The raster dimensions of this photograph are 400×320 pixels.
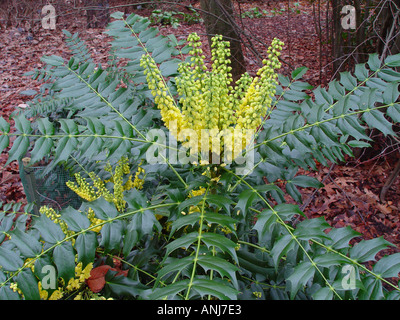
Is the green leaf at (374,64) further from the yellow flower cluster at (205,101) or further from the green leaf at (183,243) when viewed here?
the green leaf at (183,243)

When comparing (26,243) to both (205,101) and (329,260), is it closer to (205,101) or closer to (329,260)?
(205,101)

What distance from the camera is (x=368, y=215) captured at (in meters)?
3.45

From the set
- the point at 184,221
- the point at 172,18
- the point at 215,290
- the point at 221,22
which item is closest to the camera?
the point at 215,290

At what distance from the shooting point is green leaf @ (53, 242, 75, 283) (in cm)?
104

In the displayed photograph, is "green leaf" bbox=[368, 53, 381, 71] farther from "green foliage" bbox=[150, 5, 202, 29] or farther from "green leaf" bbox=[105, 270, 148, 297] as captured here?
"green foliage" bbox=[150, 5, 202, 29]

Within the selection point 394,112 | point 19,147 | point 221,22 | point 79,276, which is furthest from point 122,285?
point 221,22

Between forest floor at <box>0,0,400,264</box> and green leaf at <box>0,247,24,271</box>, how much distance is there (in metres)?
1.15

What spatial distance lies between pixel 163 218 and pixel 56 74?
0.86 metres

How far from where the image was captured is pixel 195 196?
1264mm

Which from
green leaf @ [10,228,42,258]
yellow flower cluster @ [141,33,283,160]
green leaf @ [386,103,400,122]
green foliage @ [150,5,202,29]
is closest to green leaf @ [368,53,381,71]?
green leaf @ [386,103,400,122]

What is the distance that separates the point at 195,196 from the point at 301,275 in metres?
0.45

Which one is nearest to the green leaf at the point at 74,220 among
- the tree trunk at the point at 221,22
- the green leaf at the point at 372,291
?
the green leaf at the point at 372,291

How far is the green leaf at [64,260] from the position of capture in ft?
3.43
